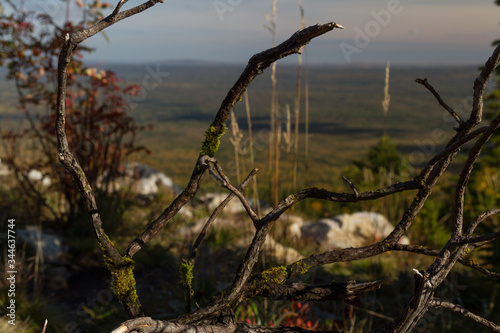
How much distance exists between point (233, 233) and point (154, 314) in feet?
5.36

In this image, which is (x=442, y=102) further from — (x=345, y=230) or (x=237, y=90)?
(x=345, y=230)

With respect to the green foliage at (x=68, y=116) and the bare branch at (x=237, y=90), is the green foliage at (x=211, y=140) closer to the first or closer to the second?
the bare branch at (x=237, y=90)

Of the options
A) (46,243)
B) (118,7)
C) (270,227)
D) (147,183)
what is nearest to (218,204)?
(147,183)

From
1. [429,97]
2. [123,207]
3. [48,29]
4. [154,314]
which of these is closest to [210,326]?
[154,314]

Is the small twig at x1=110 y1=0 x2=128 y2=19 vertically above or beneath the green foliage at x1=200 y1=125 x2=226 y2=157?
above

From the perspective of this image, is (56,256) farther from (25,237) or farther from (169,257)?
(169,257)

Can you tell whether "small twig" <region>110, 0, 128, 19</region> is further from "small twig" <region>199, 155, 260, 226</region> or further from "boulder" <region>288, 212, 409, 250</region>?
"boulder" <region>288, 212, 409, 250</region>

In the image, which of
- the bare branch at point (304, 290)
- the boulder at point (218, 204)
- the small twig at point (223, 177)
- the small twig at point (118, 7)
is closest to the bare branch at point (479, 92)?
the bare branch at point (304, 290)

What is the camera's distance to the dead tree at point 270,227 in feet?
3.03

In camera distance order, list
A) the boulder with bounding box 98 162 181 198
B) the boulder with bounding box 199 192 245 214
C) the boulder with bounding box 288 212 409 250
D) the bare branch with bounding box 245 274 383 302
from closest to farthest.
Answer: the bare branch with bounding box 245 274 383 302, the boulder with bounding box 288 212 409 250, the boulder with bounding box 199 192 245 214, the boulder with bounding box 98 162 181 198

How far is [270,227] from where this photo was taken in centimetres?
102

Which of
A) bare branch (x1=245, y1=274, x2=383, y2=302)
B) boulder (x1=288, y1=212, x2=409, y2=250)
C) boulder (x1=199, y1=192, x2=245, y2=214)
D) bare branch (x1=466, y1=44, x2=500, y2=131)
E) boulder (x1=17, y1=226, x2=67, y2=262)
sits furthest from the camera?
boulder (x1=199, y1=192, x2=245, y2=214)

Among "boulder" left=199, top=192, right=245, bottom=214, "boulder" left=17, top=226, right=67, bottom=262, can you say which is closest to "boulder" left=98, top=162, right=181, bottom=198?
"boulder" left=199, top=192, right=245, bottom=214

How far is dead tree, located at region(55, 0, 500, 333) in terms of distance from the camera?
0.92 m
